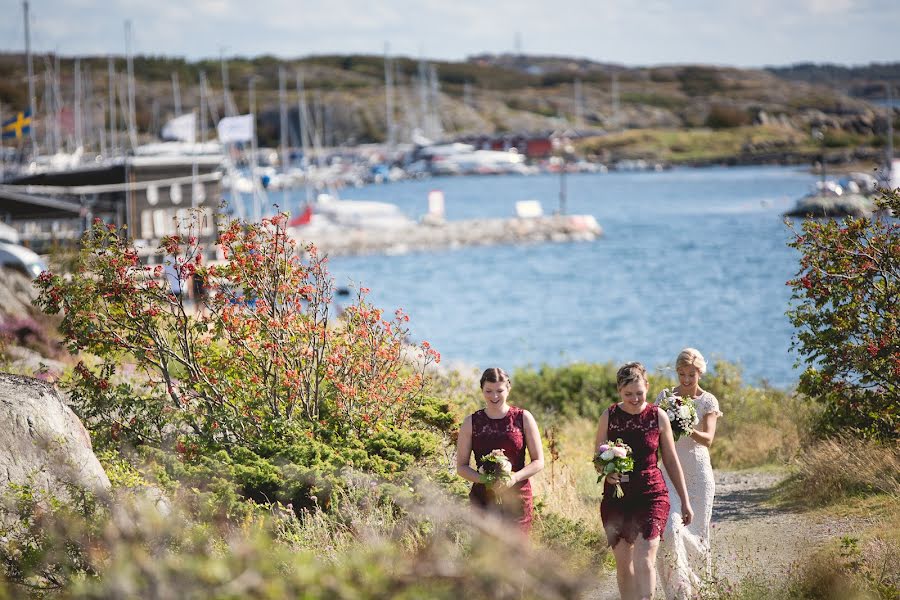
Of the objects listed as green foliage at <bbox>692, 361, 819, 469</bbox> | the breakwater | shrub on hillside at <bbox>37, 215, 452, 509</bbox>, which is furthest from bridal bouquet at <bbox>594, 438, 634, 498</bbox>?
the breakwater

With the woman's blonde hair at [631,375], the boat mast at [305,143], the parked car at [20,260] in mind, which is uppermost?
the boat mast at [305,143]

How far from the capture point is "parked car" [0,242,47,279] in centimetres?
2634

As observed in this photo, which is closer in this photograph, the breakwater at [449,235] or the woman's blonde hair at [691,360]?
the woman's blonde hair at [691,360]

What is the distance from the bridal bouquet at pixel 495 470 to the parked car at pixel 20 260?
70.2 feet

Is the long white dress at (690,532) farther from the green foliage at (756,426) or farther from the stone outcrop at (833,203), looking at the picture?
the stone outcrop at (833,203)

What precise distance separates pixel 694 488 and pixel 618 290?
160 ft

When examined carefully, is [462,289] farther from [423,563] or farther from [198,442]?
[423,563]

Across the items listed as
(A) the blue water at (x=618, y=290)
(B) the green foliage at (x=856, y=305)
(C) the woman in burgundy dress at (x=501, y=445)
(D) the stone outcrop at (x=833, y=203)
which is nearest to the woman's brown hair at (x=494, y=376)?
(C) the woman in burgundy dress at (x=501, y=445)

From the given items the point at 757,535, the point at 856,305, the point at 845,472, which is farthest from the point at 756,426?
the point at 757,535

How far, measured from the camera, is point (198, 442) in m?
9.48

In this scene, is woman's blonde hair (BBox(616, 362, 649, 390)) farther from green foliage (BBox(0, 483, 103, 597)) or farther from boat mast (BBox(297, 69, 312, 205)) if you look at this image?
boat mast (BBox(297, 69, 312, 205))

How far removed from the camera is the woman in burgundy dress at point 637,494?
7227mm

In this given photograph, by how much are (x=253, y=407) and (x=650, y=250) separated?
66.1 metres

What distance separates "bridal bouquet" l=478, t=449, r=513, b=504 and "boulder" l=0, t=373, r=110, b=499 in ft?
8.74
